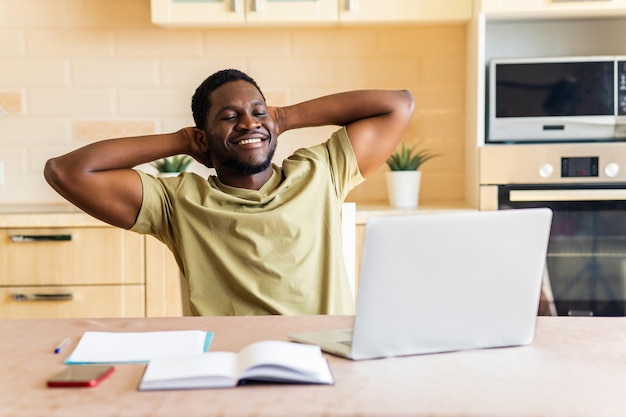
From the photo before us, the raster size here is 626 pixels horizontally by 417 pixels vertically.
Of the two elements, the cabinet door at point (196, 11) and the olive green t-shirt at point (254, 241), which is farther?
the cabinet door at point (196, 11)

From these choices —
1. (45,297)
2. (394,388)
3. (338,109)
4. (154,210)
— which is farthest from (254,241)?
(45,297)

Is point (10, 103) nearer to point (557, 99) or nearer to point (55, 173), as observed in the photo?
point (55, 173)

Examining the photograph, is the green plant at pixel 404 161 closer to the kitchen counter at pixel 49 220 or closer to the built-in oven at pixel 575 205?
the built-in oven at pixel 575 205

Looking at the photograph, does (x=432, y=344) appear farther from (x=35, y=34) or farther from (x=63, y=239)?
(x=35, y=34)

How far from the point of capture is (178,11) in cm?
318

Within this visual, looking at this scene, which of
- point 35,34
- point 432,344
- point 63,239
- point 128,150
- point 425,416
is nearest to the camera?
point 425,416

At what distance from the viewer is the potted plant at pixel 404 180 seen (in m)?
3.24

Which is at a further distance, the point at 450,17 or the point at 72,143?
the point at 72,143

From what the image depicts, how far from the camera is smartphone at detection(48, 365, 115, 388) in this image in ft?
3.56

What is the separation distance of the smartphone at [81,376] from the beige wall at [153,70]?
242 centimetres

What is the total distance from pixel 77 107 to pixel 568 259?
6.67 feet

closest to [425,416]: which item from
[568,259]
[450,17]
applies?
[568,259]

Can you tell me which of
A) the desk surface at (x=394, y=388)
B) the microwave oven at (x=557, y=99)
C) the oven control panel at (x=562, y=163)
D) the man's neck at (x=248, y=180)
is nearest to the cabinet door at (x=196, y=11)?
the microwave oven at (x=557, y=99)

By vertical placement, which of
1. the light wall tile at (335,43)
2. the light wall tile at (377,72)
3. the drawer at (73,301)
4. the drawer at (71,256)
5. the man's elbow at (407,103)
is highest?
the light wall tile at (335,43)
